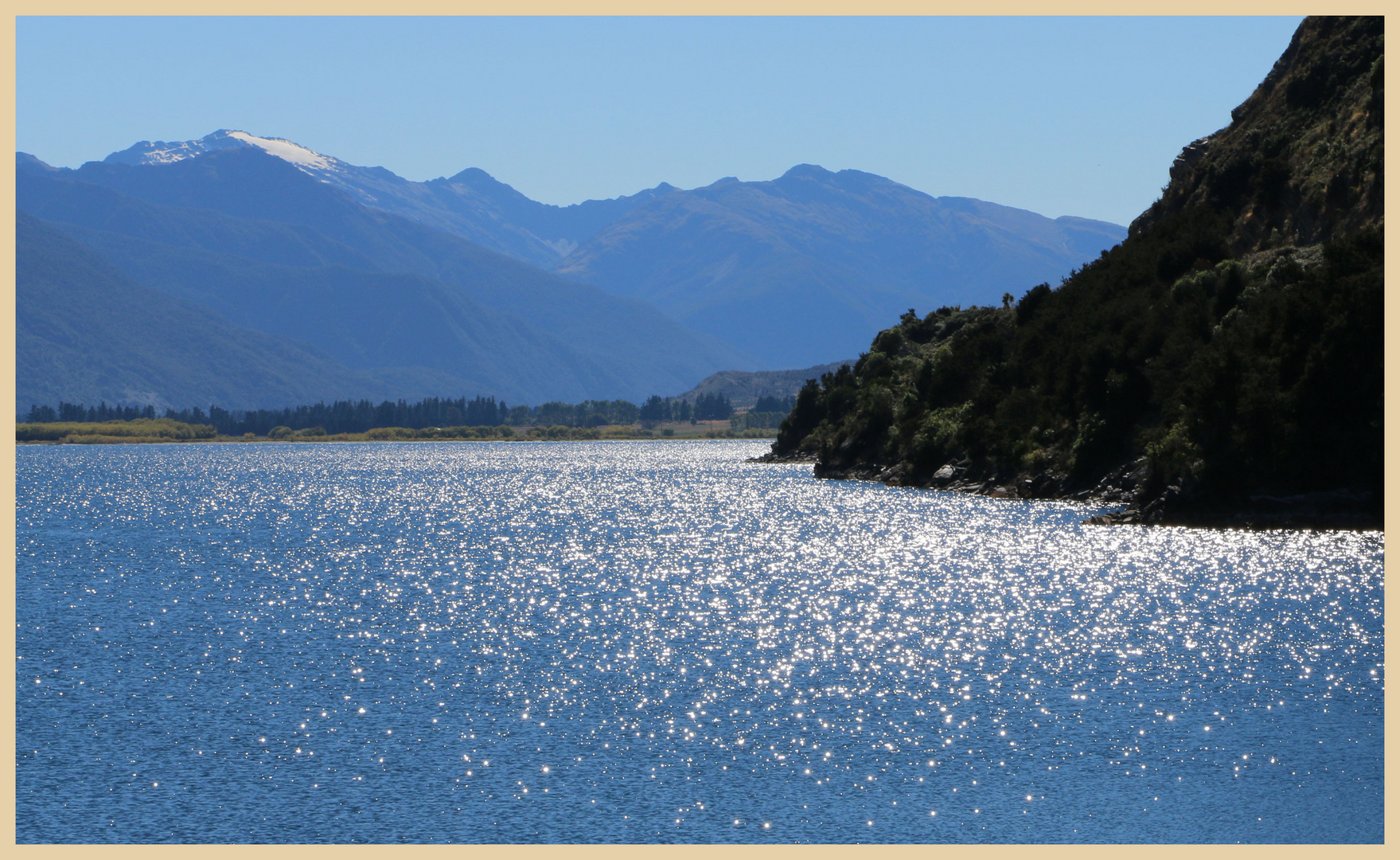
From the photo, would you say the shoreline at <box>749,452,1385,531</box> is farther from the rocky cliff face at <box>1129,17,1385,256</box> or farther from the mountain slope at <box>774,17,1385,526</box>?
the rocky cliff face at <box>1129,17,1385,256</box>

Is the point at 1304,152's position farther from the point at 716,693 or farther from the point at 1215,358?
the point at 716,693

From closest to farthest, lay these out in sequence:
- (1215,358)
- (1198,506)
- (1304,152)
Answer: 1. (1198,506)
2. (1215,358)
3. (1304,152)

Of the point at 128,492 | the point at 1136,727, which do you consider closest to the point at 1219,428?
the point at 1136,727

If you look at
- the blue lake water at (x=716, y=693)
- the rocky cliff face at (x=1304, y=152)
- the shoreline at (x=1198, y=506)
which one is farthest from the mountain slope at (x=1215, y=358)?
the blue lake water at (x=716, y=693)

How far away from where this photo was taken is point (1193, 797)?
1145 inches

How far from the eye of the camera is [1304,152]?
388ft

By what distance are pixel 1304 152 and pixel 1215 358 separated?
134ft

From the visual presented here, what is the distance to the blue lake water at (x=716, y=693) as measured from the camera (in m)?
28.5

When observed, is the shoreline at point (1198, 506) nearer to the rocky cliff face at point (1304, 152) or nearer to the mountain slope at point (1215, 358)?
the mountain slope at point (1215, 358)

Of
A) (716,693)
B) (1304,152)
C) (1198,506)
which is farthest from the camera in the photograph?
(1304,152)

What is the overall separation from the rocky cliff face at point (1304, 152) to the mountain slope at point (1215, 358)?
0.85ft

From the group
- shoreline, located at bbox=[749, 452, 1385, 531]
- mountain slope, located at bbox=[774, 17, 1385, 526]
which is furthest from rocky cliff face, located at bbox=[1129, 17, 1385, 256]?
shoreline, located at bbox=[749, 452, 1385, 531]

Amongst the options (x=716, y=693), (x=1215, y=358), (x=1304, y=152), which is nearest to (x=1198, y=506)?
(x=1215, y=358)

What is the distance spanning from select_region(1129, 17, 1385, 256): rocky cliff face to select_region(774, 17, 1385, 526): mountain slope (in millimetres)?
260
